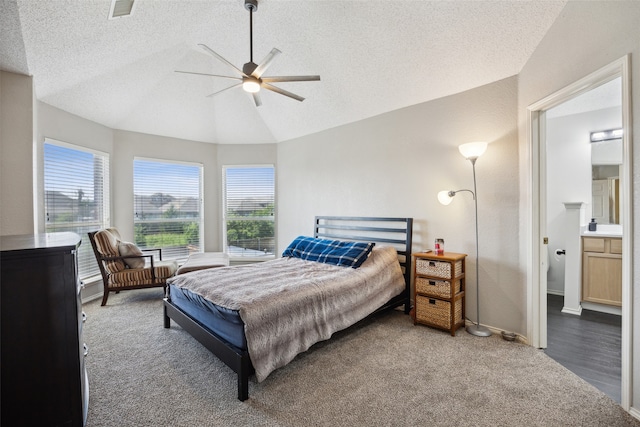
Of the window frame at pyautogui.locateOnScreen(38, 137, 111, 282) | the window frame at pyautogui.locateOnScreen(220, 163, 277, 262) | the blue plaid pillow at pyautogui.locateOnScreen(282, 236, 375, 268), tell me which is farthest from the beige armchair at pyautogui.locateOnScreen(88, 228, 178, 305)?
the blue plaid pillow at pyautogui.locateOnScreen(282, 236, 375, 268)

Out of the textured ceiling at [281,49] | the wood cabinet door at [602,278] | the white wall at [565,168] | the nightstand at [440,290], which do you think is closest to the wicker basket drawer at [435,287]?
the nightstand at [440,290]

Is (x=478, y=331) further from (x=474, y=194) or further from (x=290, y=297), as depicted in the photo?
(x=290, y=297)

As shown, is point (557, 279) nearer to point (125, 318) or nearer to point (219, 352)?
point (219, 352)

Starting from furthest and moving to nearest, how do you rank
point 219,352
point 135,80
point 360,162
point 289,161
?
point 289,161 → point 360,162 → point 135,80 → point 219,352

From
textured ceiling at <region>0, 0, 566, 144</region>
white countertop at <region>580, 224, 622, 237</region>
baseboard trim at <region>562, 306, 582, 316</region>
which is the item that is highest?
textured ceiling at <region>0, 0, 566, 144</region>

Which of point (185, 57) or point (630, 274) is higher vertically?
point (185, 57)

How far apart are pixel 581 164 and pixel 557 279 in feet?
5.86

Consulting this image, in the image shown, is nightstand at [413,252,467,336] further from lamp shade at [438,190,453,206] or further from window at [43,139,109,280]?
window at [43,139,109,280]

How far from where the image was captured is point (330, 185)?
4672mm

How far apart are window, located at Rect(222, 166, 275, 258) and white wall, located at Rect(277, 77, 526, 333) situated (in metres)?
1.32

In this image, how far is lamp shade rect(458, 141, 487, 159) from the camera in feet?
9.31

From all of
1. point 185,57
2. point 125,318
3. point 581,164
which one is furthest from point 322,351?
point 581,164

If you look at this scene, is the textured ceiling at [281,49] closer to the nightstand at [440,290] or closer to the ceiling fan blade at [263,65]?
the ceiling fan blade at [263,65]

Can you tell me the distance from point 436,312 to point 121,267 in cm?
424
